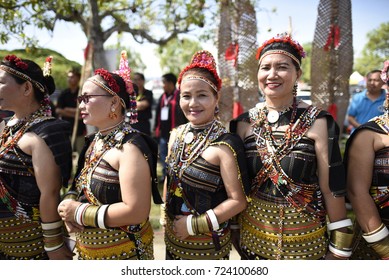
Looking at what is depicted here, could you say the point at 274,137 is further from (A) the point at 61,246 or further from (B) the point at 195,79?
(A) the point at 61,246

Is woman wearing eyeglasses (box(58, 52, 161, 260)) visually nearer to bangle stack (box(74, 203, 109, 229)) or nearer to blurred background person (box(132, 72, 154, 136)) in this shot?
bangle stack (box(74, 203, 109, 229))

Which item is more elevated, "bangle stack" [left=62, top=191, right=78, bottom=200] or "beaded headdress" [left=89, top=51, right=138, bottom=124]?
"beaded headdress" [left=89, top=51, right=138, bottom=124]

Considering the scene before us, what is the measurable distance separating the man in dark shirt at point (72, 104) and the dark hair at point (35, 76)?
3753 millimetres

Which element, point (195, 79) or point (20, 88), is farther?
point (20, 88)

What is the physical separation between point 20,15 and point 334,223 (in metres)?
4.92

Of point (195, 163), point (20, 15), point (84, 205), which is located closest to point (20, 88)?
point (84, 205)

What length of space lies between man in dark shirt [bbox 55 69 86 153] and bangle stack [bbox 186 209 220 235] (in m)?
4.51

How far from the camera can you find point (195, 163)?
1.92 metres

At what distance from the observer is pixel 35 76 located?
6.98ft

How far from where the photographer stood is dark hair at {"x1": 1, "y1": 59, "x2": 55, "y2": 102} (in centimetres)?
206

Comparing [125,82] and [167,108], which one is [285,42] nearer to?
[125,82]

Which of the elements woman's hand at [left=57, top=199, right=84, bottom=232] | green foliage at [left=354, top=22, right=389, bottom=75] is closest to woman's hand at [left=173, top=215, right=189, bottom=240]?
woman's hand at [left=57, top=199, right=84, bottom=232]
